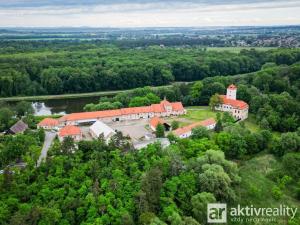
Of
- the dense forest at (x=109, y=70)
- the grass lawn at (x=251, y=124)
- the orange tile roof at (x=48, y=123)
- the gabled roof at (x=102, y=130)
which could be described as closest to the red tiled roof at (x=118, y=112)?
the orange tile roof at (x=48, y=123)

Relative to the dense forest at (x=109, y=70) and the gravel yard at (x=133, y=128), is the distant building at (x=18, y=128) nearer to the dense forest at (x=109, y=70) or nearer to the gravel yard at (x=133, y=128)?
the gravel yard at (x=133, y=128)

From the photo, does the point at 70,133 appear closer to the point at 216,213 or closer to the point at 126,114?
the point at 126,114

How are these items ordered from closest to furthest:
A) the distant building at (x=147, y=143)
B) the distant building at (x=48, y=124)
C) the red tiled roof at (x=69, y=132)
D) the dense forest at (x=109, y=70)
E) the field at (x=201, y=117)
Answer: the distant building at (x=147, y=143), the red tiled roof at (x=69, y=132), the distant building at (x=48, y=124), the field at (x=201, y=117), the dense forest at (x=109, y=70)

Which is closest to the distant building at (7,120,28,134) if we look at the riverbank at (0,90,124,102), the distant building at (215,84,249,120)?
the riverbank at (0,90,124,102)

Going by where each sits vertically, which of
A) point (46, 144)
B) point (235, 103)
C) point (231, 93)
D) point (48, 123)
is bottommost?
point (46, 144)

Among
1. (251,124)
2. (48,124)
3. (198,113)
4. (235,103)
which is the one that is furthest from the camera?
(198,113)

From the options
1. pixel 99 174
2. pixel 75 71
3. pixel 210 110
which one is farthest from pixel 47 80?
pixel 99 174

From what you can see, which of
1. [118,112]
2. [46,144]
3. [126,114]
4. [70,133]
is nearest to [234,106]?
[126,114]
